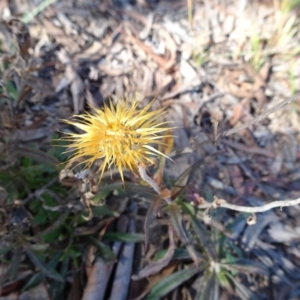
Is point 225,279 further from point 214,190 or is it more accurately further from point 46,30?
point 46,30

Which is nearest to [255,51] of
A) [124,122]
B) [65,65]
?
[65,65]

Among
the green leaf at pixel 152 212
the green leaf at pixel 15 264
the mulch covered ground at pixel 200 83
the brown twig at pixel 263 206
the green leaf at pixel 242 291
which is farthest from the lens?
the mulch covered ground at pixel 200 83

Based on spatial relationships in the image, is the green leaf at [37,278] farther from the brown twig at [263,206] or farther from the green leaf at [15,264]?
the brown twig at [263,206]

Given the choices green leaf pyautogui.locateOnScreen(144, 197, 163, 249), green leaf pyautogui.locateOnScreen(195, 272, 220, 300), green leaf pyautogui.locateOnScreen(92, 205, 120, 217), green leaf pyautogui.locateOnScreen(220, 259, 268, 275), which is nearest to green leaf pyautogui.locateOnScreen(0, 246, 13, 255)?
green leaf pyautogui.locateOnScreen(92, 205, 120, 217)

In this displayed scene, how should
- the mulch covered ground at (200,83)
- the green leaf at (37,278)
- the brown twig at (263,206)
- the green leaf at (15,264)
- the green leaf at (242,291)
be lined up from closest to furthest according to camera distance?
the brown twig at (263,206) < the green leaf at (15,264) < the green leaf at (37,278) < the green leaf at (242,291) < the mulch covered ground at (200,83)

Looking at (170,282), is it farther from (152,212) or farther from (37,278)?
(37,278)

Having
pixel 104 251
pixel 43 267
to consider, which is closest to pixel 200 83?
pixel 104 251

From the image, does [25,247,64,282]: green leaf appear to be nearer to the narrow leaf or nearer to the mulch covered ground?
the mulch covered ground

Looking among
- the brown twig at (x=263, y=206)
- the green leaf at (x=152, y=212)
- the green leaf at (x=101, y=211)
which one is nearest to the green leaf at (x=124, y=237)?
the green leaf at (x=101, y=211)
